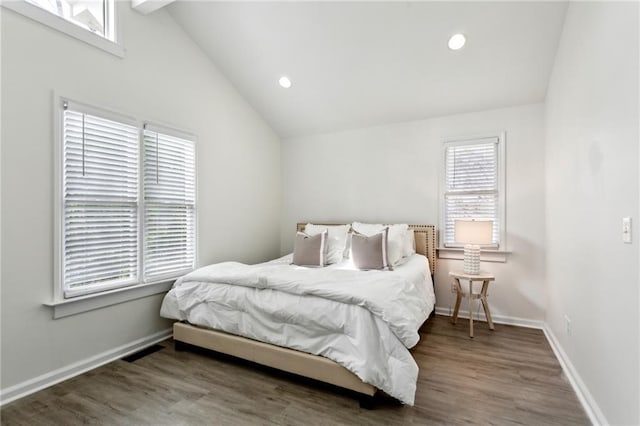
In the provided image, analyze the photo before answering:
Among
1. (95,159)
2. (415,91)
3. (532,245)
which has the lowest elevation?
(532,245)

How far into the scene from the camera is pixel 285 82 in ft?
12.8

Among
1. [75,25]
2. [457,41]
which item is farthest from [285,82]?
[75,25]

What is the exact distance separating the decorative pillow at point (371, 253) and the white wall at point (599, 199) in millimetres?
1492

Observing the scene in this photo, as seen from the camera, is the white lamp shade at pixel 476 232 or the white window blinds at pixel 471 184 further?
the white window blinds at pixel 471 184

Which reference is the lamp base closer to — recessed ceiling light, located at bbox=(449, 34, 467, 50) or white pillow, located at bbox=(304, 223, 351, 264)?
white pillow, located at bbox=(304, 223, 351, 264)

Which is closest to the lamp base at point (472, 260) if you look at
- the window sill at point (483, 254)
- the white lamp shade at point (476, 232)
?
the white lamp shade at point (476, 232)

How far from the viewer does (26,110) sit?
2.22 metres

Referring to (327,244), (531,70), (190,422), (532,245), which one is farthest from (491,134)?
(190,422)

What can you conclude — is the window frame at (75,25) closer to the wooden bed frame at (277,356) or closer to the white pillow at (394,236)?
the wooden bed frame at (277,356)

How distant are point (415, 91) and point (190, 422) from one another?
3.68m

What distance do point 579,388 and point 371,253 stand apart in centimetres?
182

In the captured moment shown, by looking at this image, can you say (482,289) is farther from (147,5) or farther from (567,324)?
(147,5)

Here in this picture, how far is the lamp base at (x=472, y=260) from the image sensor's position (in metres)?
3.38

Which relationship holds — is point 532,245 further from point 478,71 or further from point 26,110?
point 26,110
